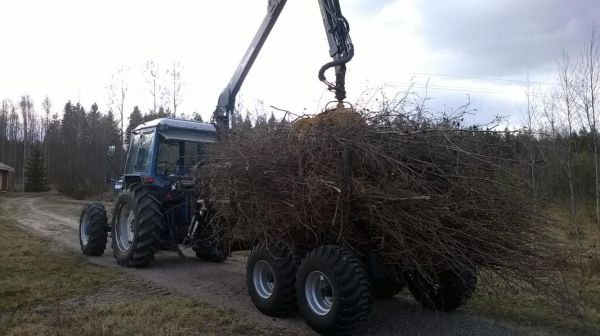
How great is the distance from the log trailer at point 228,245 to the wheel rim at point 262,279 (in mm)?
12

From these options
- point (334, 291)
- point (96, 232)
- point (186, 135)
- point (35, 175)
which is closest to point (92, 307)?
point (334, 291)

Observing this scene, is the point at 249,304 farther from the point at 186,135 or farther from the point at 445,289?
the point at 186,135

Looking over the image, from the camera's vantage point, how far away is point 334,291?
4863 millimetres

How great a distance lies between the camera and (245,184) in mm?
5922

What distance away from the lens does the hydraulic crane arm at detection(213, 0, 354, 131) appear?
22.1ft

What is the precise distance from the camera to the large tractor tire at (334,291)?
4.78 m

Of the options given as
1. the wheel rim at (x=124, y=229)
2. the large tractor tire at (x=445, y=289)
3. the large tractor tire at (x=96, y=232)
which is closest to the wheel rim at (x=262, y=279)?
the large tractor tire at (x=445, y=289)

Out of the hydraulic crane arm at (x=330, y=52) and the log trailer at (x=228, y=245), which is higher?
the hydraulic crane arm at (x=330, y=52)

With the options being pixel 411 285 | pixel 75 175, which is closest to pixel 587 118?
pixel 411 285

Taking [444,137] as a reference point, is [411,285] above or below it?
below

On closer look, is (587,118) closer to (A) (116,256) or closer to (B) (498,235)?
(B) (498,235)

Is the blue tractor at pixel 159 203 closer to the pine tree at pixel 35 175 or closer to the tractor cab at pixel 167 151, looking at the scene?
the tractor cab at pixel 167 151

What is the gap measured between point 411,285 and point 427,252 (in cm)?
152

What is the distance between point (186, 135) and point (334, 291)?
5.34m
